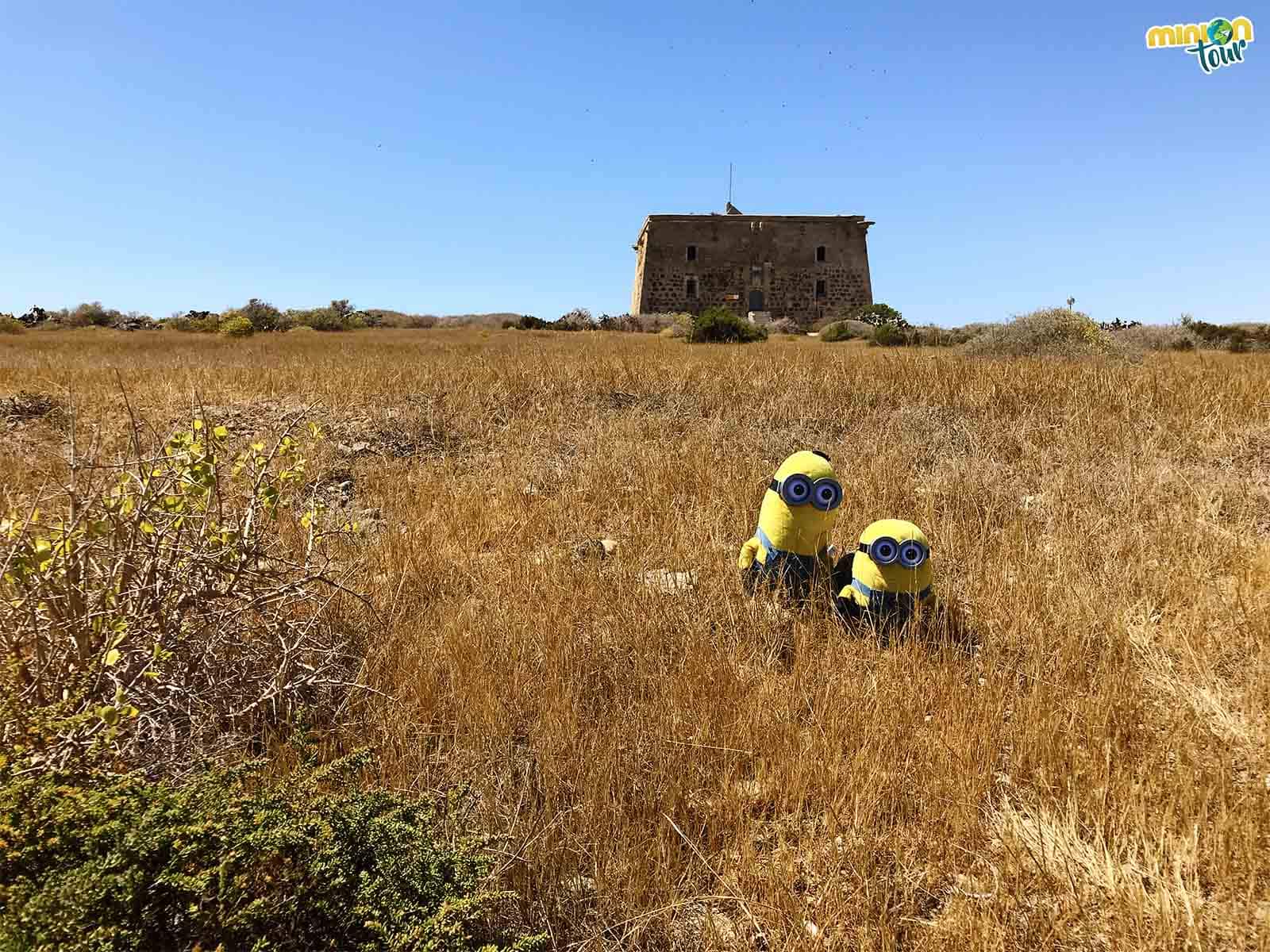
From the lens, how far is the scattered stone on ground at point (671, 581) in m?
3.38

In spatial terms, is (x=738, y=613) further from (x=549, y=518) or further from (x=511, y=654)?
(x=549, y=518)

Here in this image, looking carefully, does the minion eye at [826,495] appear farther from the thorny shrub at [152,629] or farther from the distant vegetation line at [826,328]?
the distant vegetation line at [826,328]

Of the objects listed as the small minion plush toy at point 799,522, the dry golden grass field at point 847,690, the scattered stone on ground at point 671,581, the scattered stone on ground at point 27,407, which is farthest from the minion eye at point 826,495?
the scattered stone on ground at point 27,407

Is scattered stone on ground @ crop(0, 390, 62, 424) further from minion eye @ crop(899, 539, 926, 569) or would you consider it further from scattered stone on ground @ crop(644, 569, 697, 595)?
minion eye @ crop(899, 539, 926, 569)

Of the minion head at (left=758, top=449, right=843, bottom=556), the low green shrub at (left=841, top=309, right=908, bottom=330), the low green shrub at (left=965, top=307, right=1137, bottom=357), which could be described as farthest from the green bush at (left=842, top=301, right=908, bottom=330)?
the minion head at (left=758, top=449, right=843, bottom=556)

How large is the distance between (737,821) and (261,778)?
1.42 meters

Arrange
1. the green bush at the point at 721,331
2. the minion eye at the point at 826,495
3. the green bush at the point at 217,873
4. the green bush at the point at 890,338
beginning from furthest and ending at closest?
the green bush at the point at 721,331 < the green bush at the point at 890,338 < the minion eye at the point at 826,495 < the green bush at the point at 217,873

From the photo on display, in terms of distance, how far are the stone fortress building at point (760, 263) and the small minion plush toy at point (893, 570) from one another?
34.7 metres

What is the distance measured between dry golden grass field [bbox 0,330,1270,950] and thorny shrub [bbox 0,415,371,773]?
413 mm

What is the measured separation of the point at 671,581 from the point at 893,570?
1150 mm

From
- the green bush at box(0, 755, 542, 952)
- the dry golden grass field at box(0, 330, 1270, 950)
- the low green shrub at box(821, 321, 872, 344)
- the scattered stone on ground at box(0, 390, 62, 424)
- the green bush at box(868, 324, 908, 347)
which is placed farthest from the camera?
the low green shrub at box(821, 321, 872, 344)

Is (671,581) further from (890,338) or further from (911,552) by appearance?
(890,338)

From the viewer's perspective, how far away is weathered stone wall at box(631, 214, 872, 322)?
3606cm

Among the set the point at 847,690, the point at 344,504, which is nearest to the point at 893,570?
the point at 847,690
